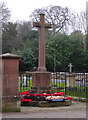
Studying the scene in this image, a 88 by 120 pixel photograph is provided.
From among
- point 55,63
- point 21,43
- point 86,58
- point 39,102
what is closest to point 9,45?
point 21,43

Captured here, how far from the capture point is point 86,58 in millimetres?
32312

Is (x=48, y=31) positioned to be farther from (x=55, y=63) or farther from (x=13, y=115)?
(x=13, y=115)

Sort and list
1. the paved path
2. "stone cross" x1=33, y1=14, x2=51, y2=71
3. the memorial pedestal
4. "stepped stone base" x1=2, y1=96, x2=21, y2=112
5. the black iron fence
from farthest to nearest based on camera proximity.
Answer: "stone cross" x1=33, y1=14, x2=51, y2=71, the memorial pedestal, the black iron fence, "stepped stone base" x1=2, y1=96, x2=21, y2=112, the paved path

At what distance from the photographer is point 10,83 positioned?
299 inches

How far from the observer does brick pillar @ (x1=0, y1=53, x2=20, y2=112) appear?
744 centimetres

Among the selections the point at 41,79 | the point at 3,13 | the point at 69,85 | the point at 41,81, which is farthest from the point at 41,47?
the point at 3,13

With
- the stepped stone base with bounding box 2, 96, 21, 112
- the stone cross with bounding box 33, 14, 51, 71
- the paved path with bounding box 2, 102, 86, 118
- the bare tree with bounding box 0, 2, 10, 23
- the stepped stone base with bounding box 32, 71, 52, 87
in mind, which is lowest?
the paved path with bounding box 2, 102, 86, 118

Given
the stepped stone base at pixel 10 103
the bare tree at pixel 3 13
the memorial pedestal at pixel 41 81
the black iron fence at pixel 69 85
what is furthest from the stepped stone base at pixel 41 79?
the bare tree at pixel 3 13

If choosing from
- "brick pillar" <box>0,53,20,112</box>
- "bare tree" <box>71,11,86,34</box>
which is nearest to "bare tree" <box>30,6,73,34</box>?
"bare tree" <box>71,11,86,34</box>

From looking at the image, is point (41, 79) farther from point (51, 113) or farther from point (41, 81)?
point (51, 113)

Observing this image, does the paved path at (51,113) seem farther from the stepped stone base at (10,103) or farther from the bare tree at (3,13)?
the bare tree at (3,13)

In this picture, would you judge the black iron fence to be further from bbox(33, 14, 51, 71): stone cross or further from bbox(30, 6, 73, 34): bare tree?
bbox(30, 6, 73, 34): bare tree

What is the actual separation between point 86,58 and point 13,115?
2645 cm

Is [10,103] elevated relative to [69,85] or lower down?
elevated
